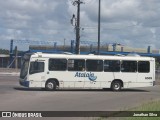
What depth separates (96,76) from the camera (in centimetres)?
3238

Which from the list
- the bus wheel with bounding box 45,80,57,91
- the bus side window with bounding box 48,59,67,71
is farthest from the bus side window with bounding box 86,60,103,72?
the bus wheel with bounding box 45,80,57,91

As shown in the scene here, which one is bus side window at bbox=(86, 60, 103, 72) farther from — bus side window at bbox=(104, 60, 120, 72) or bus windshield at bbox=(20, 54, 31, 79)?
bus windshield at bbox=(20, 54, 31, 79)

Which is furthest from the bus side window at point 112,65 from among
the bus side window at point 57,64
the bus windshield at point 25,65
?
the bus windshield at point 25,65

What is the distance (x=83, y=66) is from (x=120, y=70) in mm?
2796

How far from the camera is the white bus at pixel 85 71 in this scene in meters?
30.9

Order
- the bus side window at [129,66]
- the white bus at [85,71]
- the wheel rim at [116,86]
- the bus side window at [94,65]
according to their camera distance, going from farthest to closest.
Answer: the bus side window at [129,66] < the wheel rim at [116,86] < the bus side window at [94,65] < the white bus at [85,71]

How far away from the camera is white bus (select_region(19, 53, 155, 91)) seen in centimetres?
3089

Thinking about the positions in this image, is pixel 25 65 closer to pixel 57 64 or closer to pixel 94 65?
pixel 57 64

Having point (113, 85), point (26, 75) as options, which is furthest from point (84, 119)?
point (113, 85)

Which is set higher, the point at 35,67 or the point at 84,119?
the point at 35,67

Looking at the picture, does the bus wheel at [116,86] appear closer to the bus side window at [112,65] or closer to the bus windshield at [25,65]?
the bus side window at [112,65]

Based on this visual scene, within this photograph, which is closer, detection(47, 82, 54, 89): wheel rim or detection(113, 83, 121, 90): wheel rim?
A: detection(47, 82, 54, 89): wheel rim

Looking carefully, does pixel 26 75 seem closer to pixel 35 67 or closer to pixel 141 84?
pixel 35 67

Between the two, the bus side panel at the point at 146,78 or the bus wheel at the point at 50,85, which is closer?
the bus wheel at the point at 50,85
